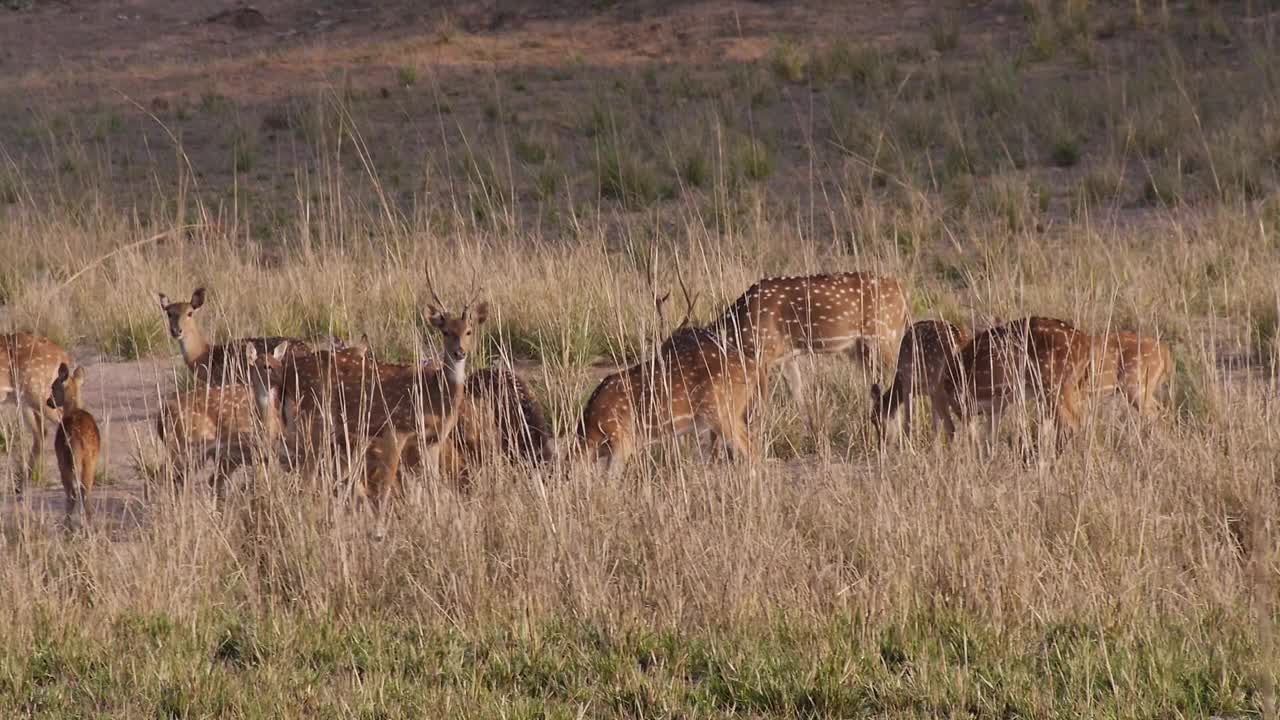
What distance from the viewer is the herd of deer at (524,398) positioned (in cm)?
873

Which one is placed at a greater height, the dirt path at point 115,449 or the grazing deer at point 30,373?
the grazing deer at point 30,373

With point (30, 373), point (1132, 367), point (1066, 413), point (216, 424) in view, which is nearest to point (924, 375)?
point (1066, 413)

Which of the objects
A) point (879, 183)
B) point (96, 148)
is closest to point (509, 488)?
point (879, 183)

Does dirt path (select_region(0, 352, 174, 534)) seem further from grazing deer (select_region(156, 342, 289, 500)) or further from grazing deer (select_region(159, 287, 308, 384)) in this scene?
grazing deer (select_region(159, 287, 308, 384))

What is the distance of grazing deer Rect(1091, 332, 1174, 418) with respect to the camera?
905 cm

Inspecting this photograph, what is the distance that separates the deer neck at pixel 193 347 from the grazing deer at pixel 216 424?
138 cm

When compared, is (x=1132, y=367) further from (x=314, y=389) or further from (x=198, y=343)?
(x=198, y=343)

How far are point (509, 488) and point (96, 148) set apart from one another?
47.2 ft

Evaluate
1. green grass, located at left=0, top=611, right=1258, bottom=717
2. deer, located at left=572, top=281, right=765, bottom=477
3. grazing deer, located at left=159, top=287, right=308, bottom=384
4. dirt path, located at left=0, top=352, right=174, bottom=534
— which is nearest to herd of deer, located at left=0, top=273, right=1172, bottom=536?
deer, located at left=572, top=281, right=765, bottom=477

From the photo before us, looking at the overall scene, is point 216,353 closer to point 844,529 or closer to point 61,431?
point 61,431

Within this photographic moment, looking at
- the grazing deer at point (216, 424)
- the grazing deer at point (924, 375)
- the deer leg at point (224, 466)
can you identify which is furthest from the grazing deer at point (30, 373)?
the grazing deer at point (924, 375)

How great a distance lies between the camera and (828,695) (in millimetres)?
5844

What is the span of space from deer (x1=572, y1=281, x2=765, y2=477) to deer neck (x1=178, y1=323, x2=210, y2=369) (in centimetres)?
295

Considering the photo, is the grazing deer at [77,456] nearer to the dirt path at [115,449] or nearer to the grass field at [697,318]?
the dirt path at [115,449]
